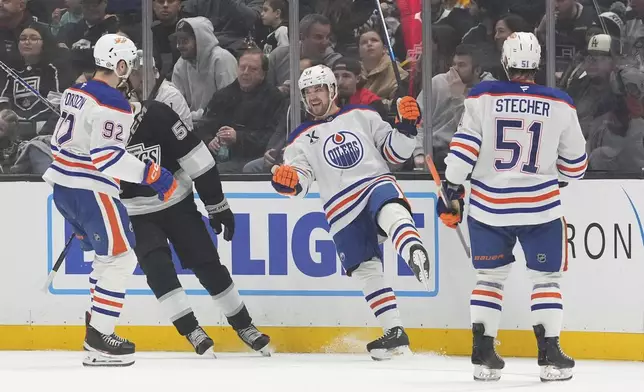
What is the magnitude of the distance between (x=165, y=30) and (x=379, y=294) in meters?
1.79

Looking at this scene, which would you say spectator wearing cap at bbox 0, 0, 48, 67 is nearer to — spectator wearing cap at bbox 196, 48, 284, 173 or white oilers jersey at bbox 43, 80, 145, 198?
spectator wearing cap at bbox 196, 48, 284, 173

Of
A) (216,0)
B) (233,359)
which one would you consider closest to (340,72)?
(216,0)

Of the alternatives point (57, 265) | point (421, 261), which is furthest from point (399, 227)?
point (57, 265)

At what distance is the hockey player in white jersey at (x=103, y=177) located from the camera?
5.06 metres

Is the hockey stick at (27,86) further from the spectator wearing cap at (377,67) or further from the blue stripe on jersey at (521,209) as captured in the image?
the blue stripe on jersey at (521,209)

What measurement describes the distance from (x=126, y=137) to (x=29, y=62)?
4.44 feet

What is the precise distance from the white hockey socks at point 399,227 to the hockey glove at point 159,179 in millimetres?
932

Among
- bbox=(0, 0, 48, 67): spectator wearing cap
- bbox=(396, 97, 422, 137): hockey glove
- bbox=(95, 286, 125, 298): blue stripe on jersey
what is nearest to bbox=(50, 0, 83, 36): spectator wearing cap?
bbox=(0, 0, 48, 67): spectator wearing cap

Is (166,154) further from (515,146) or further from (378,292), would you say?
(515,146)

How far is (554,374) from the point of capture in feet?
15.3

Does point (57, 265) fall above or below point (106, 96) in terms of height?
below

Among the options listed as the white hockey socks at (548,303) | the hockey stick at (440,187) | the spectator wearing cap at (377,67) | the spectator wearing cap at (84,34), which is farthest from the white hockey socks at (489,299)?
the spectator wearing cap at (84,34)

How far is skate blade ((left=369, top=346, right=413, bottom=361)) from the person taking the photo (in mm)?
5383

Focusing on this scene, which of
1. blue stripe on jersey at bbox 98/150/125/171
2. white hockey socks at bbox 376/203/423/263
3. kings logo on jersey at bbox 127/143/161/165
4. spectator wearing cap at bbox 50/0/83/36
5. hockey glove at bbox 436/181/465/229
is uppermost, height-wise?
spectator wearing cap at bbox 50/0/83/36
